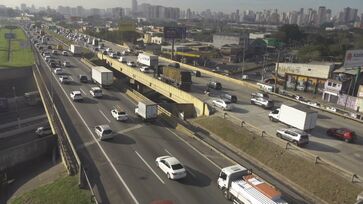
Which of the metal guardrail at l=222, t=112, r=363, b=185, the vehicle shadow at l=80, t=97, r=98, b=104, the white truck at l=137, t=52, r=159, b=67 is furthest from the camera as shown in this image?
the white truck at l=137, t=52, r=159, b=67

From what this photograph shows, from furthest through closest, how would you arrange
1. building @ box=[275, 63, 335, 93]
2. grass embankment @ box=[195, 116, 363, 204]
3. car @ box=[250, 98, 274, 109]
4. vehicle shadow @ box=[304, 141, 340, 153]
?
building @ box=[275, 63, 335, 93] → car @ box=[250, 98, 274, 109] → vehicle shadow @ box=[304, 141, 340, 153] → grass embankment @ box=[195, 116, 363, 204]

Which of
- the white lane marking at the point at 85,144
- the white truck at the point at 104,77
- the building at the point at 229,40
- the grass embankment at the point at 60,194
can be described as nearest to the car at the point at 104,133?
the white lane marking at the point at 85,144

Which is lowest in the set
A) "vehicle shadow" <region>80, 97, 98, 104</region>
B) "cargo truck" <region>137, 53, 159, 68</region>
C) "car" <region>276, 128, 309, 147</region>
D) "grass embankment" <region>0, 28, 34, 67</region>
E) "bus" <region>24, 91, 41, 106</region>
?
"bus" <region>24, 91, 41, 106</region>

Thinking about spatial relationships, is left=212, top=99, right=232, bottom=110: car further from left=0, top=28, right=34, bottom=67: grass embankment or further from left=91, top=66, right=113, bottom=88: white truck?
left=0, top=28, right=34, bottom=67: grass embankment

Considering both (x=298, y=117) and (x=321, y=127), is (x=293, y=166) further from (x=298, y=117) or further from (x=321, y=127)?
(x=321, y=127)

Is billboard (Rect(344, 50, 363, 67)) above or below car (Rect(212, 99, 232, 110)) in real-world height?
above

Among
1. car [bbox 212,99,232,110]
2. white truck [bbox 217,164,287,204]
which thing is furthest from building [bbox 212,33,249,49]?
white truck [bbox 217,164,287,204]

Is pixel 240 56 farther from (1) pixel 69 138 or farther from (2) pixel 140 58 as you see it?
(1) pixel 69 138
